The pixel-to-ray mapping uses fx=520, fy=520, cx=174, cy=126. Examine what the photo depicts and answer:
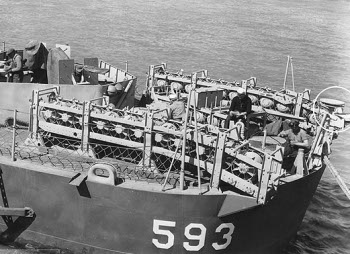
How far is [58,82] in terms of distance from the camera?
48.6 ft

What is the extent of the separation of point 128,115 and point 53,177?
2237 millimetres

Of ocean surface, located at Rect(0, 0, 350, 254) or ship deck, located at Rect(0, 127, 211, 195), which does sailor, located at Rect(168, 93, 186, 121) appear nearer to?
ship deck, located at Rect(0, 127, 211, 195)

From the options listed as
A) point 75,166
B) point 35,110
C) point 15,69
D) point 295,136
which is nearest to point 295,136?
point 295,136

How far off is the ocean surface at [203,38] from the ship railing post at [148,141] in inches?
360

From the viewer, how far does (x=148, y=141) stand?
38.5 ft

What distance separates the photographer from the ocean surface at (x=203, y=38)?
34781mm

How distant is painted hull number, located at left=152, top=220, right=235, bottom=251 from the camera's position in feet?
36.2

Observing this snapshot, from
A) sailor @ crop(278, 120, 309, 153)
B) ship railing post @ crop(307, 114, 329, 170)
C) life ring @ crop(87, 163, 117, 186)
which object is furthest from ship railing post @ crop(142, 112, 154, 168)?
ship railing post @ crop(307, 114, 329, 170)

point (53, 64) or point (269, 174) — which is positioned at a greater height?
point (53, 64)

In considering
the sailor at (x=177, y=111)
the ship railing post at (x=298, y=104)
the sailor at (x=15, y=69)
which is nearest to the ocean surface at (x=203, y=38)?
the ship railing post at (x=298, y=104)

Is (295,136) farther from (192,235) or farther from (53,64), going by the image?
(53,64)

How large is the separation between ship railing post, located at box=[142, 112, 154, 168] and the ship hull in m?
1.20

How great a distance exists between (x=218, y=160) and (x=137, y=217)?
83.4 inches

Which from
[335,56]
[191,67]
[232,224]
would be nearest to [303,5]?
[335,56]
